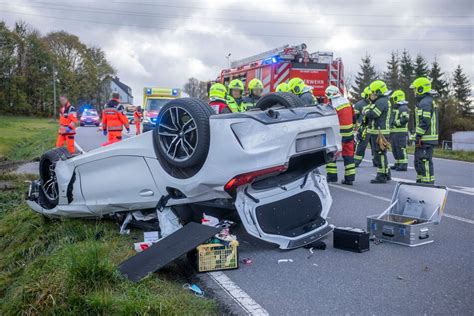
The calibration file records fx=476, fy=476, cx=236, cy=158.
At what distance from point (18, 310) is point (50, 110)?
200 feet

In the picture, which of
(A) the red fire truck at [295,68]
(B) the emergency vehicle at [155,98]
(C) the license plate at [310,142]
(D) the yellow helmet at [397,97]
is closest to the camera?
(C) the license plate at [310,142]

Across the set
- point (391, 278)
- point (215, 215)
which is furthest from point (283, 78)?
point (391, 278)

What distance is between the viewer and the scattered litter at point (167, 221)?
483 centimetres

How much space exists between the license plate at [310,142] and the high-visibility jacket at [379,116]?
520 centimetres

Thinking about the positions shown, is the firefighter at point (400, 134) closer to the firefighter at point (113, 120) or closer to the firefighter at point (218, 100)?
the firefighter at point (218, 100)

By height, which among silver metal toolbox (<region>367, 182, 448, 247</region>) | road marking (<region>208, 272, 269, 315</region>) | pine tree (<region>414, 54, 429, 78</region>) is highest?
pine tree (<region>414, 54, 429, 78</region>)

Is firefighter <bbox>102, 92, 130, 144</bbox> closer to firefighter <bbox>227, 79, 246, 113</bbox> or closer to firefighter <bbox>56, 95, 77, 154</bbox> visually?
firefighter <bbox>56, 95, 77, 154</bbox>

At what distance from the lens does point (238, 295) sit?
11.7ft

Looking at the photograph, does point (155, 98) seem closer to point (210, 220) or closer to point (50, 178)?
point (50, 178)

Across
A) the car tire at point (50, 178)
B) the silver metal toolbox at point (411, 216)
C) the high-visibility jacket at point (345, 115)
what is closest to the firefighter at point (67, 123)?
the car tire at point (50, 178)

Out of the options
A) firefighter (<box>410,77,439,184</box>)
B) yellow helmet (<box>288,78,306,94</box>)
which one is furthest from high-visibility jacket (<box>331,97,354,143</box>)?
firefighter (<box>410,77,439,184</box>)

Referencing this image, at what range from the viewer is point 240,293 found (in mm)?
3611

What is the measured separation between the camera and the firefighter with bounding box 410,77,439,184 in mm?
7691

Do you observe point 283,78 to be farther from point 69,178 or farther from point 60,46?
point 60,46
